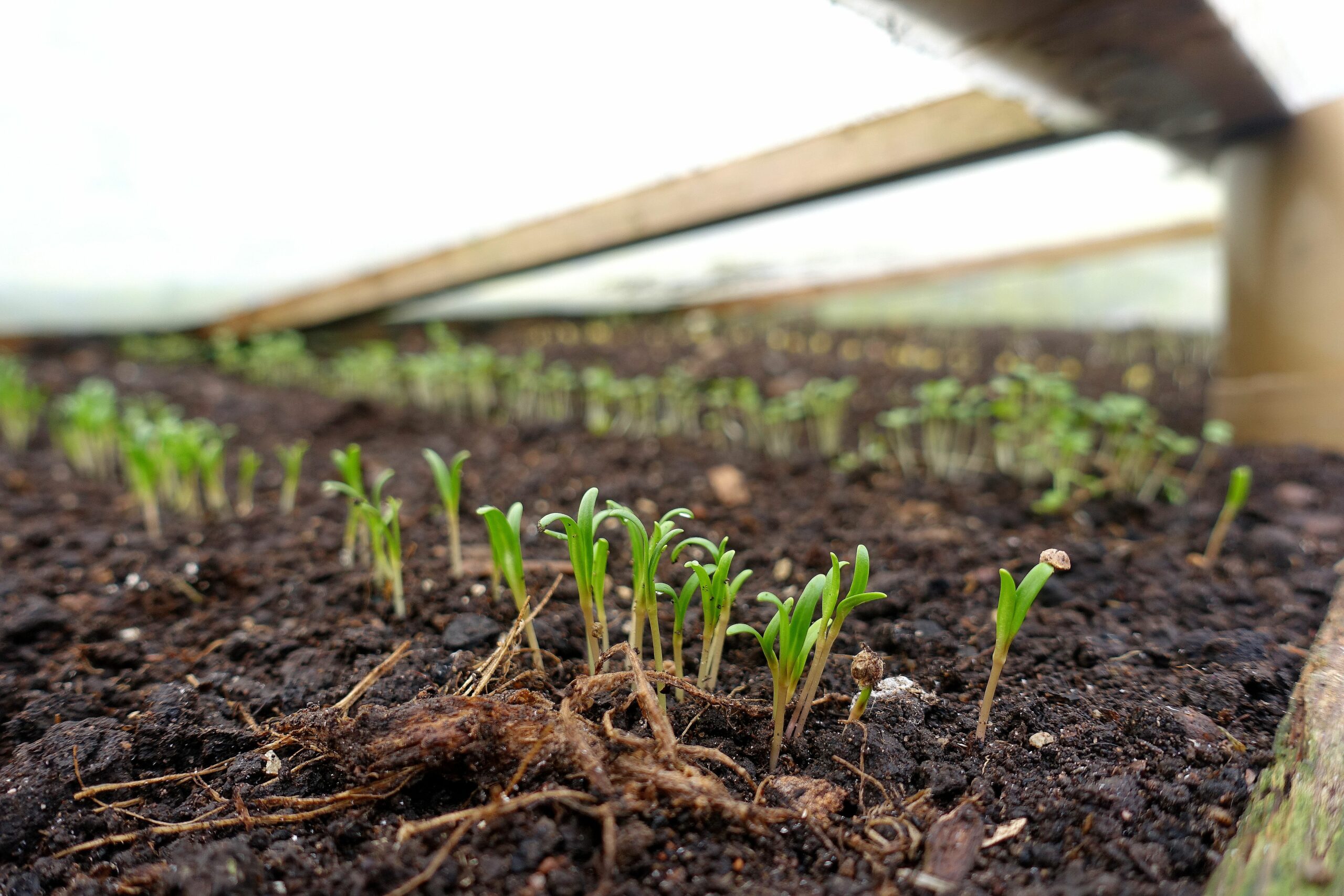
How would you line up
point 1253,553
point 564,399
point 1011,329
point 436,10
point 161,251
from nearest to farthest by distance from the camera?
point 1253,553 < point 436,10 < point 161,251 < point 564,399 < point 1011,329

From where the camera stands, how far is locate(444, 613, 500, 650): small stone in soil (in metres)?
1.32

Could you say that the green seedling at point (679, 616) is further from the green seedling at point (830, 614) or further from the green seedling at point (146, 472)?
the green seedling at point (146, 472)

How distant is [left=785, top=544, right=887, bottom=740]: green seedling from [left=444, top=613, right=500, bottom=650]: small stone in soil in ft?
1.84

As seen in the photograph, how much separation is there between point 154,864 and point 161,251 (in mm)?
3609

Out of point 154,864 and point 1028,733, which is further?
point 1028,733

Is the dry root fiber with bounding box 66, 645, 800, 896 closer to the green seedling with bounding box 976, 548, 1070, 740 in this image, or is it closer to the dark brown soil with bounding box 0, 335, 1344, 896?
the dark brown soil with bounding box 0, 335, 1344, 896

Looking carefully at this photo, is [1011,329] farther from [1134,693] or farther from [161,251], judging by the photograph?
[161,251]

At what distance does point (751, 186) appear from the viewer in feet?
9.77

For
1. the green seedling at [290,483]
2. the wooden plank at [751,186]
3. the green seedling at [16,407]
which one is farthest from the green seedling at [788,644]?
the green seedling at [16,407]

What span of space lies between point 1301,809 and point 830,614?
1.84 ft

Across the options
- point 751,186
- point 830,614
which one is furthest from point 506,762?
point 751,186

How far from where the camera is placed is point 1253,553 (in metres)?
1.80

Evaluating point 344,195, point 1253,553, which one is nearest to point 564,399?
point 344,195

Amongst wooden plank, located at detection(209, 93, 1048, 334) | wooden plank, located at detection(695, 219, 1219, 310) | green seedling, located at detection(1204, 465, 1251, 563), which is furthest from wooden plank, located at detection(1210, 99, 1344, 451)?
wooden plank, located at detection(695, 219, 1219, 310)
